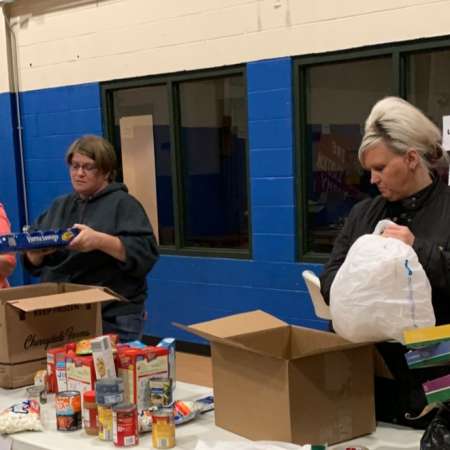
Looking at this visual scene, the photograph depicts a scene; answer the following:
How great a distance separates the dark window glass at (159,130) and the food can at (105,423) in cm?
356

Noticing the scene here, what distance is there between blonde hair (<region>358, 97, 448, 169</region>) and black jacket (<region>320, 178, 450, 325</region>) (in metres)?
0.10

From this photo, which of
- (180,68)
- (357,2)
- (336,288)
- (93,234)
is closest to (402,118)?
(336,288)

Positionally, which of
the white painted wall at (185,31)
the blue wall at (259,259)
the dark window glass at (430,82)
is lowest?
the blue wall at (259,259)

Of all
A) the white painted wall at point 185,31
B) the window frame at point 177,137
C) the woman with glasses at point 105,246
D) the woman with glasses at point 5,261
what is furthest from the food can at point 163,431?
the window frame at point 177,137

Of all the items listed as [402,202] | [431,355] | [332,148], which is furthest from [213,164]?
[431,355]

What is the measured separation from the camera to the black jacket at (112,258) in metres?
2.47

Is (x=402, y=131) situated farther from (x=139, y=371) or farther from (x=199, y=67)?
(x=199, y=67)

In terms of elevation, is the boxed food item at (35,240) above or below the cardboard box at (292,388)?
above

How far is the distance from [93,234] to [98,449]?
865 millimetres

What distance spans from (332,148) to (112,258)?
2.34m

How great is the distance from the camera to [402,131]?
1795mm

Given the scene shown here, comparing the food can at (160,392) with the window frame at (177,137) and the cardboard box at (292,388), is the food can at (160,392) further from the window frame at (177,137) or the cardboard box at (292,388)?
the window frame at (177,137)

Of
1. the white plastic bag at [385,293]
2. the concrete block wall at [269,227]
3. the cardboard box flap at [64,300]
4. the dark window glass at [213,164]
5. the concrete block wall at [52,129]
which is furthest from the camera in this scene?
the concrete block wall at [52,129]

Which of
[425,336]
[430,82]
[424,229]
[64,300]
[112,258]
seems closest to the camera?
[425,336]
